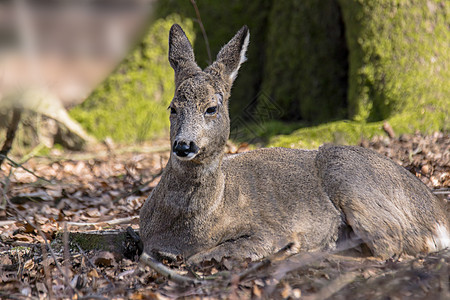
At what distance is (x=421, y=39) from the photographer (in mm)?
8094

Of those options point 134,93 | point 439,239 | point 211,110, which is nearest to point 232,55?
point 211,110

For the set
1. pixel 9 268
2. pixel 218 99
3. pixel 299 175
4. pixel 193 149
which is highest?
pixel 218 99

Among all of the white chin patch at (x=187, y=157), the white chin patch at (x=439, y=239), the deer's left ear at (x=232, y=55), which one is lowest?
the white chin patch at (x=439, y=239)

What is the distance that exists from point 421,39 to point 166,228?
17.4 feet

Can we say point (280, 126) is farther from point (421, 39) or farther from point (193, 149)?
point (193, 149)

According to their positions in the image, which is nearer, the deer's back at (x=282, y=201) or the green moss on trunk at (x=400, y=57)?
the deer's back at (x=282, y=201)

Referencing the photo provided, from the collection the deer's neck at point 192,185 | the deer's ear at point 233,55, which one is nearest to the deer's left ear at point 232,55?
the deer's ear at point 233,55

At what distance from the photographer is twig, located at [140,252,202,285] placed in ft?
13.2

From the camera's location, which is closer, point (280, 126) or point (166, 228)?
point (166, 228)

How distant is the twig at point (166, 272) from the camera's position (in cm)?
404

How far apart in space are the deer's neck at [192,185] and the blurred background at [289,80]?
305cm

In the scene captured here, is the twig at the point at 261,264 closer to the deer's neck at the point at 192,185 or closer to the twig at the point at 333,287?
the twig at the point at 333,287

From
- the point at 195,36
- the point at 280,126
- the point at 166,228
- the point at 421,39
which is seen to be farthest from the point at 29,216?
the point at 421,39

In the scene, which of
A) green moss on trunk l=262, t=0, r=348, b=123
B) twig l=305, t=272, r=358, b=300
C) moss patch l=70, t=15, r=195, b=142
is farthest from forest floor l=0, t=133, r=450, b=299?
moss patch l=70, t=15, r=195, b=142
